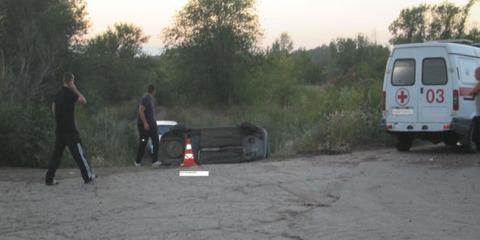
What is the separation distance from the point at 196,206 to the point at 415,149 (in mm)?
9607

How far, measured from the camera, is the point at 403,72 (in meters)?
15.5

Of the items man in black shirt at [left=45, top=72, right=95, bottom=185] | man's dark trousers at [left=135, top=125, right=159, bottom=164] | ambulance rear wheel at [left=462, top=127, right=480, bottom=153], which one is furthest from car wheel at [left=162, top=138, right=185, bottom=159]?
ambulance rear wheel at [left=462, top=127, right=480, bottom=153]

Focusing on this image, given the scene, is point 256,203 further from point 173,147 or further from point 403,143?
point 403,143

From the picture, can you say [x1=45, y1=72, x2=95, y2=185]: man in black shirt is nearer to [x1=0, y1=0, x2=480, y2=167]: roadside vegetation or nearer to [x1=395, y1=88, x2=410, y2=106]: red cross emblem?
[x1=0, y1=0, x2=480, y2=167]: roadside vegetation

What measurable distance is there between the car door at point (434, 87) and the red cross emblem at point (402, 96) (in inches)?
11.6

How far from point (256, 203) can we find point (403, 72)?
7603 millimetres

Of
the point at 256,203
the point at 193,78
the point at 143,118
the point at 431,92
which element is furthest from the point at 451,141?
the point at 193,78

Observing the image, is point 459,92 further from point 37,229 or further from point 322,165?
point 37,229

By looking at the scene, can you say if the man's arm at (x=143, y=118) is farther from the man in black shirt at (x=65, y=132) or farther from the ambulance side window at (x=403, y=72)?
the ambulance side window at (x=403, y=72)

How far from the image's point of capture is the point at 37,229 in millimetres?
7730

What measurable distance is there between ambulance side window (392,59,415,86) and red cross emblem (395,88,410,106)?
0.17 m

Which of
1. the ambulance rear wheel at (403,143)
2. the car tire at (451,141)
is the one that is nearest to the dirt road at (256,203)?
the car tire at (451,141)

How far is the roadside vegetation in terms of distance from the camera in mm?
17516

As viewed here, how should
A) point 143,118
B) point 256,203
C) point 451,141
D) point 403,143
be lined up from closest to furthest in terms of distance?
1. point 256,203
2. point 143,118
3. point 451,141
4. point 403,143
